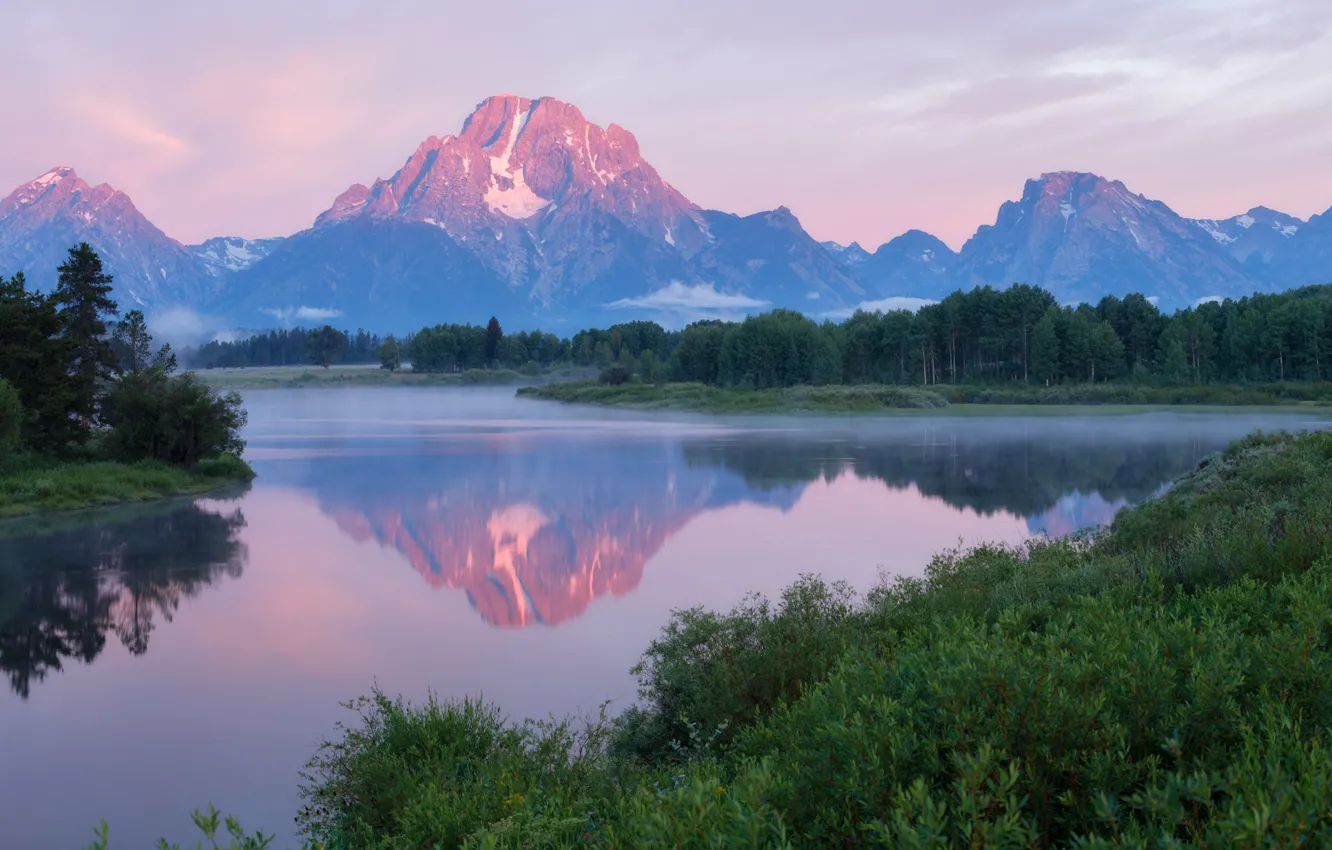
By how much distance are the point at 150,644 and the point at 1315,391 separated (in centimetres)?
10394

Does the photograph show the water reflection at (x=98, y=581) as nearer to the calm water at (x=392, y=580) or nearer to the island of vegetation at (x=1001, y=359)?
the calm water at (x=392, y=580)

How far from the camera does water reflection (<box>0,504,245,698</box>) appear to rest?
56.3 feet

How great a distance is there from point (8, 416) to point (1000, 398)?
95.7 meters

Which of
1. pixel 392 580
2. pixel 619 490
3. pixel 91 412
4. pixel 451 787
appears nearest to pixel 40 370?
pixel 91 412

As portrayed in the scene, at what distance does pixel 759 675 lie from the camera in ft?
34.6

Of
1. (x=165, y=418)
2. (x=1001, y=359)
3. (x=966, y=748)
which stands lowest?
(x=966, y=748)

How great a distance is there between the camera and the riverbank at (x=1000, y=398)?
9700 cm

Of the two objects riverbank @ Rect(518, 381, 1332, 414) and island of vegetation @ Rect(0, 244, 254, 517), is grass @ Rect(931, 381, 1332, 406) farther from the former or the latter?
island of vegetation @ Rect(0, 244, 254, 517)

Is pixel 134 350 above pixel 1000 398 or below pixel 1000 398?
above

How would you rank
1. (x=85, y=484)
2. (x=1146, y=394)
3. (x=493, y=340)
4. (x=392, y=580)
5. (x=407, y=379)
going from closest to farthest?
Answer: (x=392, y=580) < (x=85, y=484) < (x=1146, y=394) < (x=407, y=379) < (x=493, y=340)

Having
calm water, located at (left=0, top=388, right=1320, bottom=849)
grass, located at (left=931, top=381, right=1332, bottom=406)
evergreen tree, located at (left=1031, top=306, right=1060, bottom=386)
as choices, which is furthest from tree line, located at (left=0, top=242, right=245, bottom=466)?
evergreen tree, located at (left=1031, top=306, right=1060, bottom=386)

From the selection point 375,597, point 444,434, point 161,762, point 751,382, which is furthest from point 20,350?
point 751,382

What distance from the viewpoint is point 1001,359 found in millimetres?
123000

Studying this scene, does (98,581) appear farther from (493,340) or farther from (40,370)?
(493,340)
